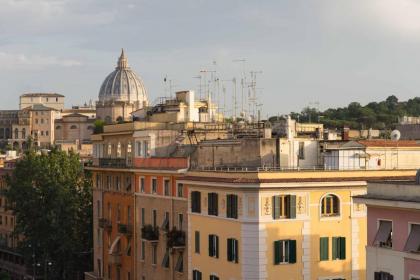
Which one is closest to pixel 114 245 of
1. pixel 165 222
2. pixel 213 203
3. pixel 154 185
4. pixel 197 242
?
pixel 154 185

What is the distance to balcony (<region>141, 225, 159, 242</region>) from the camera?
45.3 metres

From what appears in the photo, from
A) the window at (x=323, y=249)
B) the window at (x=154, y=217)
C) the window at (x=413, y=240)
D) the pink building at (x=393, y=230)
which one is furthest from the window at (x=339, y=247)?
the window at (x=154, y=217)

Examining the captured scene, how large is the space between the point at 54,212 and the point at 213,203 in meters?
32.8

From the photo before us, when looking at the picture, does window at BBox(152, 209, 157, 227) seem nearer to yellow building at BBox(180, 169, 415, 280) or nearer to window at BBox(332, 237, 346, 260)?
yellow building at BBox(180, 169, 415, 280)

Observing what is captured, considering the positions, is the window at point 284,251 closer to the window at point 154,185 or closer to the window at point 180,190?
the window at point 180,190

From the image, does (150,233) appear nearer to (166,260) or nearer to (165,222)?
(165,222)

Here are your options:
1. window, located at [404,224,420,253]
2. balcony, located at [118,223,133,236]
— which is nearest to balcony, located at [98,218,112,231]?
balcony, located at [118,223,133,236]

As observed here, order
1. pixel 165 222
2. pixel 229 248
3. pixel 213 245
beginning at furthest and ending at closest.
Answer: pixel 165 222 → pixel 213 245 → pixel 229 248

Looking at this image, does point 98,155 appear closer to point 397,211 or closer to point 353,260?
point 353,260

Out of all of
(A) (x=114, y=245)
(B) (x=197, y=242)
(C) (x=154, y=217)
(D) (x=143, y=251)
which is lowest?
(A) (x=114, y=245)

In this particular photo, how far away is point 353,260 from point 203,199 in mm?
6911

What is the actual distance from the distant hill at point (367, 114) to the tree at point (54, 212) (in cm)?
3367

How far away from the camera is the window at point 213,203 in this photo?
3744cm

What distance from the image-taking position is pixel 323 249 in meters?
35.9
